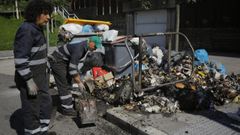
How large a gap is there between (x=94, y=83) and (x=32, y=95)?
10.0 ft

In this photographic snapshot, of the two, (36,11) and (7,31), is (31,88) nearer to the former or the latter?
(36,11)

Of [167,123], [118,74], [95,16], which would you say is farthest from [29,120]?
[95,16]

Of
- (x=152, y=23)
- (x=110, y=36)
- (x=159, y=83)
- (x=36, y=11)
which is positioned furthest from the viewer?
(x=152, y=23)

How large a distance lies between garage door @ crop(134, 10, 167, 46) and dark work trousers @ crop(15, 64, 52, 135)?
12538 mm

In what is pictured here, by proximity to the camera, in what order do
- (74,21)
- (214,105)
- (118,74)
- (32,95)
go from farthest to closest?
1. (74,21)
2. (118,74)
3. (214,105)
4. (32,95)

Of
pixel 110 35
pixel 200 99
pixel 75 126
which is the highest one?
pixel 110 35

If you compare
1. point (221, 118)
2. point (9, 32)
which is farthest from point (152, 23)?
point (221, 118)

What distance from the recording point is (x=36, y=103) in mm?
3412

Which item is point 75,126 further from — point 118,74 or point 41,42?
point 118,74

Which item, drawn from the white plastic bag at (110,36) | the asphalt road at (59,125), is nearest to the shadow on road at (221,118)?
the asphalt road at (59,125)

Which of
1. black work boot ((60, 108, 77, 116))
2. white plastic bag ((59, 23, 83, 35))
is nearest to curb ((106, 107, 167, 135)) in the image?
black work boot ((60, 108, 77, 116))

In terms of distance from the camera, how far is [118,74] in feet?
22.6

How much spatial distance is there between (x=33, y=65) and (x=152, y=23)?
14.5 metres

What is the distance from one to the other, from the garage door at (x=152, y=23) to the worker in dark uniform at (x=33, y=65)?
12.6m
